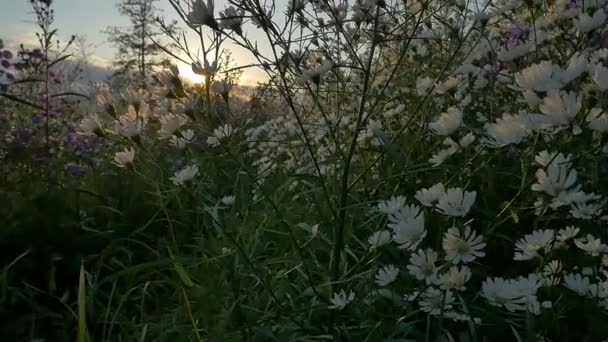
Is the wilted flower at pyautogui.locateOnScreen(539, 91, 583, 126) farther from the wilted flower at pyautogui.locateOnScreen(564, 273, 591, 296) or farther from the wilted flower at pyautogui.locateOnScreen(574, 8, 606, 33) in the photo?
the wilted flower at pyautogui.locateOnScreen(574, 8, 606, 33)

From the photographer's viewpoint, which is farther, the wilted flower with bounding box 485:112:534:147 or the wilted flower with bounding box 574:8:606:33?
the wilted flower with bounding box 574:8:606:33

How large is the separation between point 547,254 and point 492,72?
946 millimetres

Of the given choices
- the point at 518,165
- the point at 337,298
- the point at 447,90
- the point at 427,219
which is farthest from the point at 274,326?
the point at 518,165

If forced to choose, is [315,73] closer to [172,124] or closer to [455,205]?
[172,124]

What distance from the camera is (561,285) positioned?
1120 millimetres

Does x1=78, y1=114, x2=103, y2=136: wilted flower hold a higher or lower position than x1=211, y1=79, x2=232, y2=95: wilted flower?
lower

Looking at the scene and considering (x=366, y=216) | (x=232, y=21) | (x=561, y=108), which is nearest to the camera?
(x=561, y=108)

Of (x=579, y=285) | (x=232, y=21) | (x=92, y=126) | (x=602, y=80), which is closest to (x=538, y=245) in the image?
(x=579, y=285)

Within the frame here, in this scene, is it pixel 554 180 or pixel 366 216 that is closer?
pixel 554 180

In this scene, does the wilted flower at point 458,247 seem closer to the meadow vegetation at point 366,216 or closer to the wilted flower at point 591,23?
the meadow vegetation at point 366,216

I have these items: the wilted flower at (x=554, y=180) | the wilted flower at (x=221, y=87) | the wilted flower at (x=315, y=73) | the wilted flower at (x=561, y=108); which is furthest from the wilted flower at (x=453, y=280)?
the wilted flower at (x=221, y=87)

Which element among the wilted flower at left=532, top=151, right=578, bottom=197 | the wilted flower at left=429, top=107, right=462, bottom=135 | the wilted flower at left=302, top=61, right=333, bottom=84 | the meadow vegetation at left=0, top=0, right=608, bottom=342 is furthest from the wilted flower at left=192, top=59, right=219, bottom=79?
the wilted flower at left=532, top=151, right=578, bottom=197

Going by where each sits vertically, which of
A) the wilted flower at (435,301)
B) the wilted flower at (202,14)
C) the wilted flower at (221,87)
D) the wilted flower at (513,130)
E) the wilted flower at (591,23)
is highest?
the wilted flower at (591,23)

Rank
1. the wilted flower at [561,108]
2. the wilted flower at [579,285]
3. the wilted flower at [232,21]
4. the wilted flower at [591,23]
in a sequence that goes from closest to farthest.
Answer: the wilted flower at [561,108] < the wilted flower at [579,285] < the wilted flower at [232,21] < the wilted flower at [591,23]
